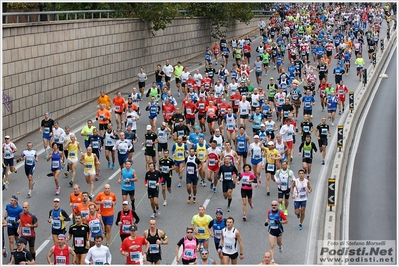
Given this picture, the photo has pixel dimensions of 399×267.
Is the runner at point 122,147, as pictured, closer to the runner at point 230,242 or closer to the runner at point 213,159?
the runner at point 213,159

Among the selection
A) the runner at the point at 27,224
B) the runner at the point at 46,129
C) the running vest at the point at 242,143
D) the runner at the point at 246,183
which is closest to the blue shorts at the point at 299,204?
the runner at the point at 246,183

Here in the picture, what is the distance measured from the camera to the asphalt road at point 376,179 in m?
19.8

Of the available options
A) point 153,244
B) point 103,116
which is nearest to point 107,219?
point 153,244

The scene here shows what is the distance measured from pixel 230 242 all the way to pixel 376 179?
9.77 metres

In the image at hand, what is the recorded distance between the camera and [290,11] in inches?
2982

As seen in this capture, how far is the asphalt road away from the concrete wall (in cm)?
1102

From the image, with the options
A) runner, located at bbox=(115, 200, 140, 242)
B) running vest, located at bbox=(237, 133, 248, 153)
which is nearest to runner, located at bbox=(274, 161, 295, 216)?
running vest, located at bbox=(237, 133, 248, 153)

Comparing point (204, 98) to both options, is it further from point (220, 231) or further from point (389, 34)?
point (389, 34)

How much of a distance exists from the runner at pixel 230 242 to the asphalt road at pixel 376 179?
13.4ft

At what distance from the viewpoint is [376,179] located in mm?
24438

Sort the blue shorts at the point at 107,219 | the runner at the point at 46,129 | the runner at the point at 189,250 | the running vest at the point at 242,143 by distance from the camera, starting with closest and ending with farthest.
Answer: the runner at the point at 189,250
the blue shorts at the point at 107,219
the running vest at the point at 242,143
the runner at the point at 46,129

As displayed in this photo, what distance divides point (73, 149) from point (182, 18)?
25.1 metres

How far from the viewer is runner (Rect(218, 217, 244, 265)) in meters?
15.8

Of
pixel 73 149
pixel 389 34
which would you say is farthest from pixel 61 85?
pixel 389 34
